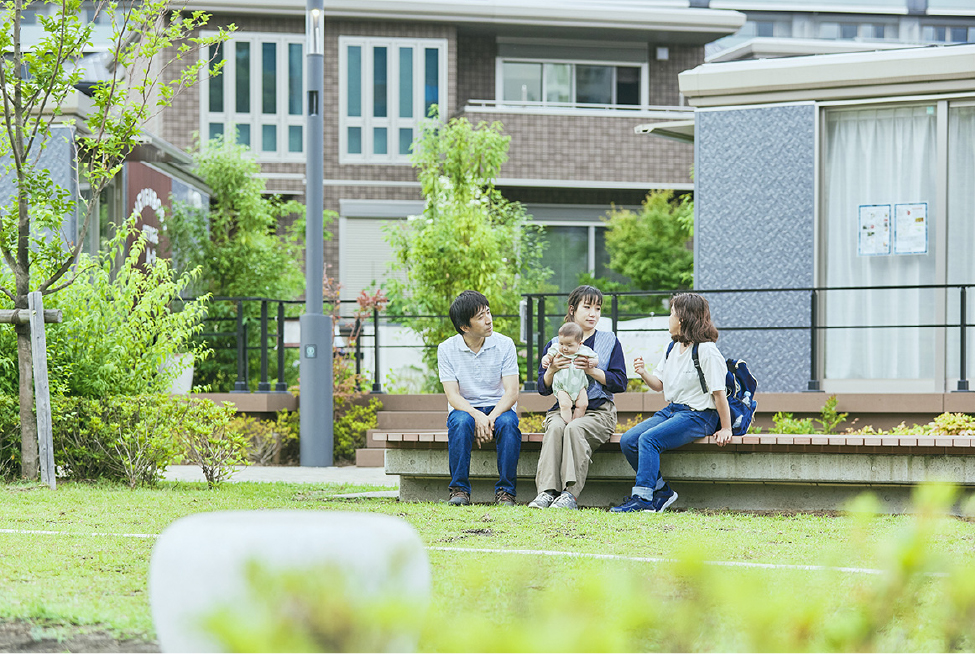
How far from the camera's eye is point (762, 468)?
236 inches

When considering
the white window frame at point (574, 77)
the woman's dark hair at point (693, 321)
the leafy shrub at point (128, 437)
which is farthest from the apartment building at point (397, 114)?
the woman's dark hair at point (693, 321)

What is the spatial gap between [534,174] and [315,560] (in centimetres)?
1756

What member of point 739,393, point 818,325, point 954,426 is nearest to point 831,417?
point 818,325

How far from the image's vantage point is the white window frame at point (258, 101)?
1948 cm

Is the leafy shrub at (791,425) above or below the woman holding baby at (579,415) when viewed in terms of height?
below

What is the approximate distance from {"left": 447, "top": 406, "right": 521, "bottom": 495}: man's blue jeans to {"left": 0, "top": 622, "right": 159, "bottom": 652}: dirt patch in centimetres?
325

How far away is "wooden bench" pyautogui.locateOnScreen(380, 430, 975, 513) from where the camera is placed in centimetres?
586

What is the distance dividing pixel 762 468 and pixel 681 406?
55cm

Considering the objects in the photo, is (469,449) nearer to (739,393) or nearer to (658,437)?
(658,437)

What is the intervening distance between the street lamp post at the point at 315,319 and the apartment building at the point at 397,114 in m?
9.26

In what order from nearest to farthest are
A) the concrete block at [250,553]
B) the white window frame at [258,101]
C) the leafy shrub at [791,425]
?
the concrete block at [250,553], the leafy shrub at [791,425], the white window frame at [258,101]

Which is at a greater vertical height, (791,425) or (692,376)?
(692,376)

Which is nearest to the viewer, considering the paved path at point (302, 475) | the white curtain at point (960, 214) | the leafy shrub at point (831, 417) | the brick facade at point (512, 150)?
the paved path at point (302, 475)

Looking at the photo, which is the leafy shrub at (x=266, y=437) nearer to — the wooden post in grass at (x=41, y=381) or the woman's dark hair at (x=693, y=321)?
the wooden post in grass at (x=41, y=381)
